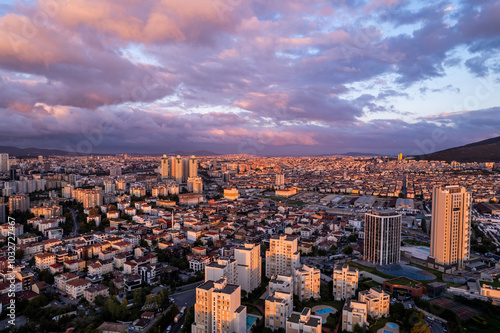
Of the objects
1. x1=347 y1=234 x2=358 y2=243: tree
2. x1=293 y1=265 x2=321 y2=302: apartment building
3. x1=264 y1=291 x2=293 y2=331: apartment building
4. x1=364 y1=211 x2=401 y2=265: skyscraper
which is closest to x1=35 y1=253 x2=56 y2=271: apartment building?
x1=264 y1=291 x2=293 y2=331: apartment building

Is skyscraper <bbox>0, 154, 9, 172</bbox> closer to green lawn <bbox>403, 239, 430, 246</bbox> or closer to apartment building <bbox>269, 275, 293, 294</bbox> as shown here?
apartment building <bbox>269, 275, 293, 294</bbox>

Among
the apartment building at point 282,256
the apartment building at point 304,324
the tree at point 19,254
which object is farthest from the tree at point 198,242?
the apartment building at point 304,324

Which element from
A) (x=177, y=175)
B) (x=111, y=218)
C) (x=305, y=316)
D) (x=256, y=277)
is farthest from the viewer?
(x=177, y=175)

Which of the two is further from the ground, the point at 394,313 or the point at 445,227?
the point at 445,227

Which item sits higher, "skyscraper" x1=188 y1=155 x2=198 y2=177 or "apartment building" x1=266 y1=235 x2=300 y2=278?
"skyscraper" x1=188 y1=155 x2=198 y2=177

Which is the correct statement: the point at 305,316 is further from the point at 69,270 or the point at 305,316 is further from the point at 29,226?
the point at 29,226

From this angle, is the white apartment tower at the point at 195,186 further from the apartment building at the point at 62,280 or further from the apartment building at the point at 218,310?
the apartment building at the point at 218,310

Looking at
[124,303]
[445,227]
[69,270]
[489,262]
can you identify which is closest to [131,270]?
[69,270]
